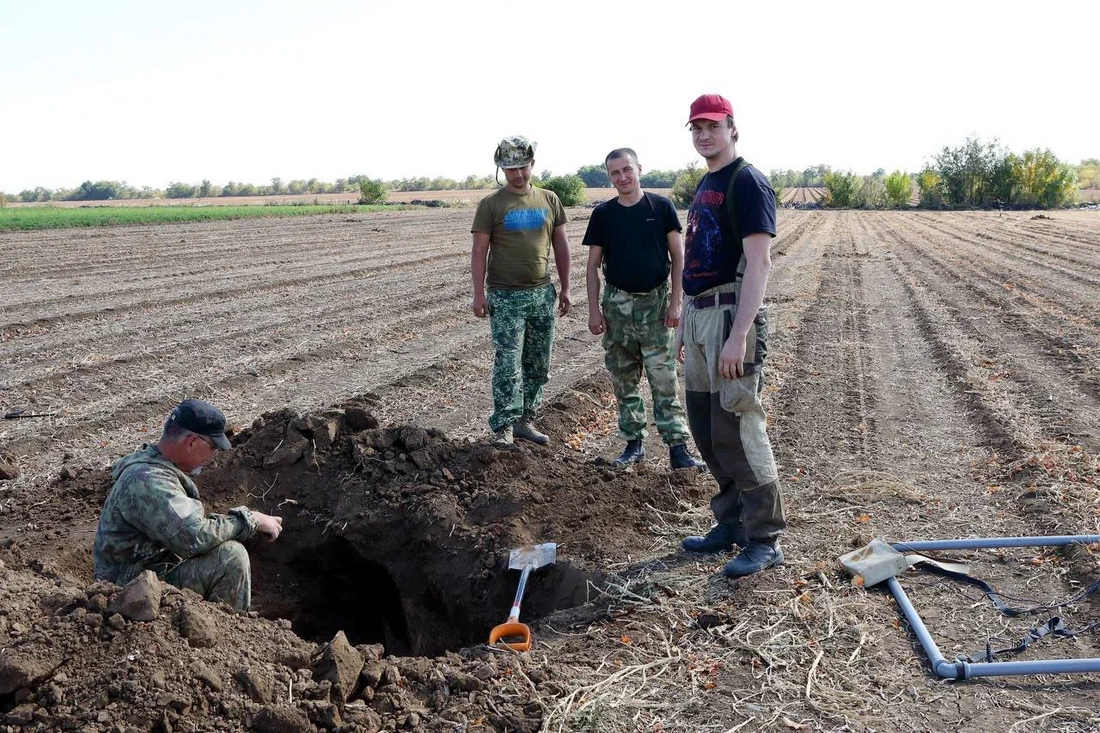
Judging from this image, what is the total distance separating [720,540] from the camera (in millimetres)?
4371

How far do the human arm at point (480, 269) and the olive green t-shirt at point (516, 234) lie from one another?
2.0 inches

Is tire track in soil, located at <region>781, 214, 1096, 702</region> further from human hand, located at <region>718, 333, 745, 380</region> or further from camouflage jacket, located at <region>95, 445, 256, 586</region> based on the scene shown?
camouflage jacket, located at <region>95, 445, 256, 586</region>

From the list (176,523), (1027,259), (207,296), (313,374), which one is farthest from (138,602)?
(1027,259)

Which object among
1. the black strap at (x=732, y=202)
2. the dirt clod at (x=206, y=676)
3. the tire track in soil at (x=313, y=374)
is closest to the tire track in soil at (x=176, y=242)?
the tire track in soil at (x=313, y=374)

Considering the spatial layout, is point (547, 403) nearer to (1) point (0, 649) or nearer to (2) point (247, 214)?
(1) point (0, 649)

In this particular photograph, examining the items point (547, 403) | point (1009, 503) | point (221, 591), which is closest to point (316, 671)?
point (221, 591)

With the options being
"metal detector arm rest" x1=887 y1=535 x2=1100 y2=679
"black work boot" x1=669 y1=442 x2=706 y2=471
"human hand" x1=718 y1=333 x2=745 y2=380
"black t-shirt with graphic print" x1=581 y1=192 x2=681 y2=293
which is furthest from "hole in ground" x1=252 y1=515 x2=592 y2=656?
"black t-shirt with graphic print" x1=581 y1=192 x2=681 y2=293

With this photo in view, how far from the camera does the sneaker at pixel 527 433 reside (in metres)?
6.02

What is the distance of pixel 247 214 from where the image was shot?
4106cm

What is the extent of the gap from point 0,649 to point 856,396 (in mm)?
6645

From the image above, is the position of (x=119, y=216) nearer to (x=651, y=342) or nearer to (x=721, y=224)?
(x=651, y=342)

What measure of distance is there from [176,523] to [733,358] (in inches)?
96.6

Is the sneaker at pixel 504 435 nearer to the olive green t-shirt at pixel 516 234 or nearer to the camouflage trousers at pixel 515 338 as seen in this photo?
the camouflage trousers at pixel 515 338

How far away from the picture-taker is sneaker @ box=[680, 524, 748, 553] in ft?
14.3
